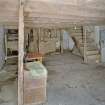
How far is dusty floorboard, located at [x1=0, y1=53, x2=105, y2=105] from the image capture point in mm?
3664

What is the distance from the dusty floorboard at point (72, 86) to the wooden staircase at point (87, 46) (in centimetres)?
77

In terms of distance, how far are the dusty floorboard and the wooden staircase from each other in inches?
30.5

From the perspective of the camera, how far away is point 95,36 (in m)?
8.11

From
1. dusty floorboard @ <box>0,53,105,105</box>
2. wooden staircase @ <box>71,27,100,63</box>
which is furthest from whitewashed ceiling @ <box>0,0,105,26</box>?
wooden staircase @ <box>71,27,100,63</box>

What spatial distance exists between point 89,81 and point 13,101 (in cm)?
224

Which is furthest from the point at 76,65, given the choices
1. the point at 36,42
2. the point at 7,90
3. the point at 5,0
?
the point at 5,0

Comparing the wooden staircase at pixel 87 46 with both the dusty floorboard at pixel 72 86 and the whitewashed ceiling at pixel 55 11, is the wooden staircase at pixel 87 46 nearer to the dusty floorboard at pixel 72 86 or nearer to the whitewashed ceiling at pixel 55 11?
the dusty floorboard at pixel 72 86

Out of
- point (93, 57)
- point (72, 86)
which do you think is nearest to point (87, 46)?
point (93, 57)

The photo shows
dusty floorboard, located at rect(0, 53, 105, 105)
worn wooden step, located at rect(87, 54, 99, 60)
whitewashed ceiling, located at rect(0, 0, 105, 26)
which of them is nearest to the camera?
whitewashed ceiling, located at rect(0, 0, 105, 26)

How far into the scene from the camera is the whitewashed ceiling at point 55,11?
2.18 metres

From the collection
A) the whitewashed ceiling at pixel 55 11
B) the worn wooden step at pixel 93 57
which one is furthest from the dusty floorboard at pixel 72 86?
the whitewashed ceiling at pixel 55 11

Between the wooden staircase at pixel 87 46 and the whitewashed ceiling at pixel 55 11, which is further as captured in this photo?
the wooden staircase at pixel 87 46

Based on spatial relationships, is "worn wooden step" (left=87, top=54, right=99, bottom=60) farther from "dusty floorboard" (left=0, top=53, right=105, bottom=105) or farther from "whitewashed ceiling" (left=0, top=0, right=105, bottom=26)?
"whitewashed ceiling" (left=0, top=0, right=105, bottom=26)

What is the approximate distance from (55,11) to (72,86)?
2.64m
